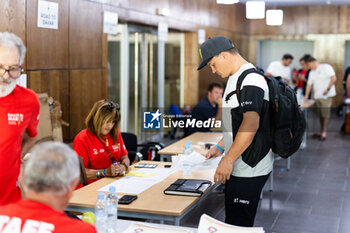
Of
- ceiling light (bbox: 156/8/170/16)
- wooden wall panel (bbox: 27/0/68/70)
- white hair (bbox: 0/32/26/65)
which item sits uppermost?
ceiling light (bbox: 156/8/170/16)

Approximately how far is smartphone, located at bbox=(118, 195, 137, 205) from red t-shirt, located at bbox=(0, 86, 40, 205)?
72 centimetres

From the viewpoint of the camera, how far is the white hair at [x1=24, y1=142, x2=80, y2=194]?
1.62 meters

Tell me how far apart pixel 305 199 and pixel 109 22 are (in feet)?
11.9

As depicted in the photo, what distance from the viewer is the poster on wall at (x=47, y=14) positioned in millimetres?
5605

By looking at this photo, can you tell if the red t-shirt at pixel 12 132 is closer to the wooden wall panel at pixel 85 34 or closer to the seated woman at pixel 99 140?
the seated woman at pixel 99 140

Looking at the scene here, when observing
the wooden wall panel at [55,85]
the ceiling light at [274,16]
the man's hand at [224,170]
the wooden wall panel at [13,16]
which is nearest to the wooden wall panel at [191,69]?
the ceiling light at [274,16]

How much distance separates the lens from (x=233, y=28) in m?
13.4

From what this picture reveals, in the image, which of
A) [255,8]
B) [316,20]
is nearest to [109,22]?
[255,8]

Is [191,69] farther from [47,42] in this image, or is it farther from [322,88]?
[47,42]

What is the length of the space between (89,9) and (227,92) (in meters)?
3.99

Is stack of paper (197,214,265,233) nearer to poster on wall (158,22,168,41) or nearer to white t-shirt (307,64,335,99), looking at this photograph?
poster on wall (158,22,168,41)

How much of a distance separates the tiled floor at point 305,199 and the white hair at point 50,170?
12.0 feet

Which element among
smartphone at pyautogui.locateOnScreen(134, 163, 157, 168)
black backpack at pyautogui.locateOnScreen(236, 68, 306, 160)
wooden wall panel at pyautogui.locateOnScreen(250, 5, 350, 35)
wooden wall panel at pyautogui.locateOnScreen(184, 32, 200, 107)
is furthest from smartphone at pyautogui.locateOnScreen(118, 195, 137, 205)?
wooden wall panel at pyautogui.locateOnScreen(250, 5, 350, 35)

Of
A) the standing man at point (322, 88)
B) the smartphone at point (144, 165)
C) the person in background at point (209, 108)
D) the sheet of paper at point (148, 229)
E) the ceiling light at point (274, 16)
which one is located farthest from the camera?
the ceiling light at point (274, 16)
